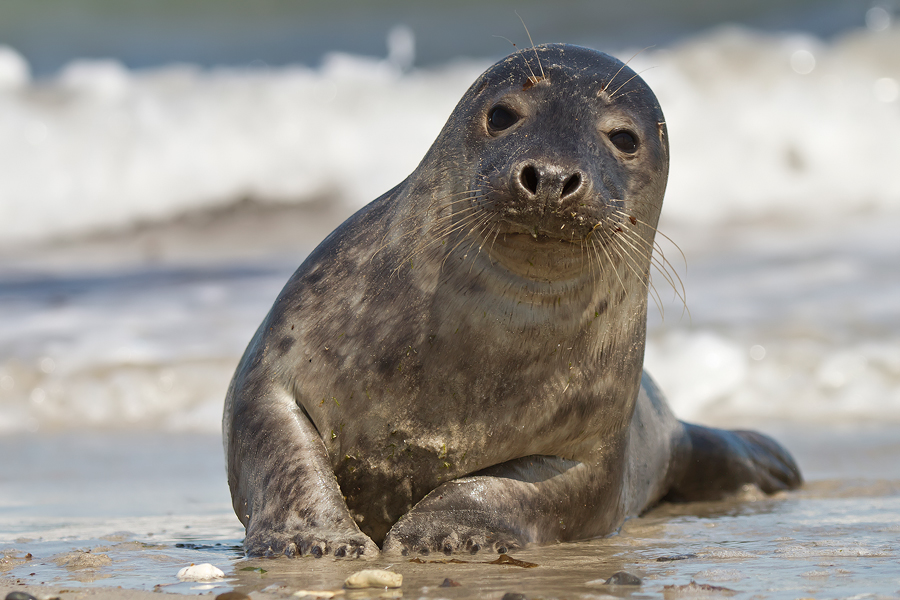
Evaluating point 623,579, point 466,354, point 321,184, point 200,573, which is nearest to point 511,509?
point 466,354

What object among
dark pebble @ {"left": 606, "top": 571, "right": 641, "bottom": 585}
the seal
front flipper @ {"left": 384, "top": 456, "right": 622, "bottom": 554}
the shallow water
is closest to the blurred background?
the shallow water

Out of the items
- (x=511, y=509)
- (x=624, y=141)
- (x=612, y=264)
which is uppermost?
(x=624, y=141)

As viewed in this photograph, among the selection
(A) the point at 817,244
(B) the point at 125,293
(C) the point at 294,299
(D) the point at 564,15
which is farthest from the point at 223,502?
(D) the point at 564,15

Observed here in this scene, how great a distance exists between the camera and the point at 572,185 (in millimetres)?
3158

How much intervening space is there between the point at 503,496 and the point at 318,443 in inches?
23.5

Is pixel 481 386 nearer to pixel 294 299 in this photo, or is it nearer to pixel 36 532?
pixel 294 299

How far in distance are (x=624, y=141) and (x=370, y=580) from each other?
1579mm

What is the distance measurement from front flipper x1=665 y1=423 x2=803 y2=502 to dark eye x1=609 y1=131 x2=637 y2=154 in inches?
88.2

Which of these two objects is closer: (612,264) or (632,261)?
(612,264)

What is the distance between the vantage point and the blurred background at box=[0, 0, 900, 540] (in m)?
8.90

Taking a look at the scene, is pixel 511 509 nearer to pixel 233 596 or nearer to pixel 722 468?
pixel 233 596

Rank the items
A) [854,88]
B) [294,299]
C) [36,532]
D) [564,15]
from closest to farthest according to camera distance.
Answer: [294,299]
[36,532]
[854,88]
[564,15]

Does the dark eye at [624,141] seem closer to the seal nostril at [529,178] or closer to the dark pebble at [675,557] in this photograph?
the seal nostril at [529,178]

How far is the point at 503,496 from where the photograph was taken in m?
3.65
